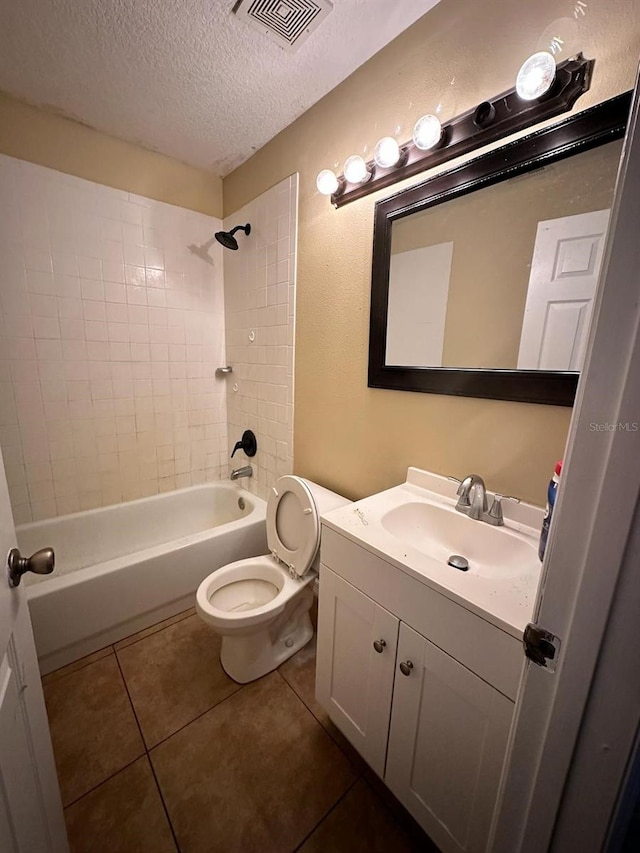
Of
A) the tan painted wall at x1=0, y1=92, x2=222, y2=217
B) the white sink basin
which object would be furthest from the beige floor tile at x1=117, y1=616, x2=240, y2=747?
the tan painted wall at x1=0, y1=92, x2=222, y2=217

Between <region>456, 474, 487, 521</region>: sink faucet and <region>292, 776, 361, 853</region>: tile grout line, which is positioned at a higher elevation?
<region>456, 474, 487, 521</region>: sink faucet

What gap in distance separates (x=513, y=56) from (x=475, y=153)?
22cm

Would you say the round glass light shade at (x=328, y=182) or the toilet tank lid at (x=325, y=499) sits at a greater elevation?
the round glass light shade at (x=328, y=182)

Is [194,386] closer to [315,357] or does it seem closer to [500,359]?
[315,357]

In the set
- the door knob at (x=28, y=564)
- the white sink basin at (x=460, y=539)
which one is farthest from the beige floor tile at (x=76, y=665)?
the white sink basin at (x=460, y=539)

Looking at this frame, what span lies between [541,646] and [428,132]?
1.35 meters

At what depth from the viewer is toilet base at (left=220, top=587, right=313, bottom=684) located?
1391 millimetres

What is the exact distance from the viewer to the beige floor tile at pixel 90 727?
3.57 feet

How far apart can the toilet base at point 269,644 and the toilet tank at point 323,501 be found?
174 mm

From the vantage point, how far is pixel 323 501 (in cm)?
148

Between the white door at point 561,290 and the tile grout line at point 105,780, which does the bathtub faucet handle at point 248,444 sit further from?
the white door at point 561,290

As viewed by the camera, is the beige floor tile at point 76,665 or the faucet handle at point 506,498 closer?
the faucet handle at point 506,498

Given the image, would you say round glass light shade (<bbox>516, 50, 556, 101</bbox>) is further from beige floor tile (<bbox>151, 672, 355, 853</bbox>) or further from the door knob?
beige floor tile (<bbox>151, 672, 355, 853</bbox>)

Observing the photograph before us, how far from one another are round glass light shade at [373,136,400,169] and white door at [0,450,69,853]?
1.41m
